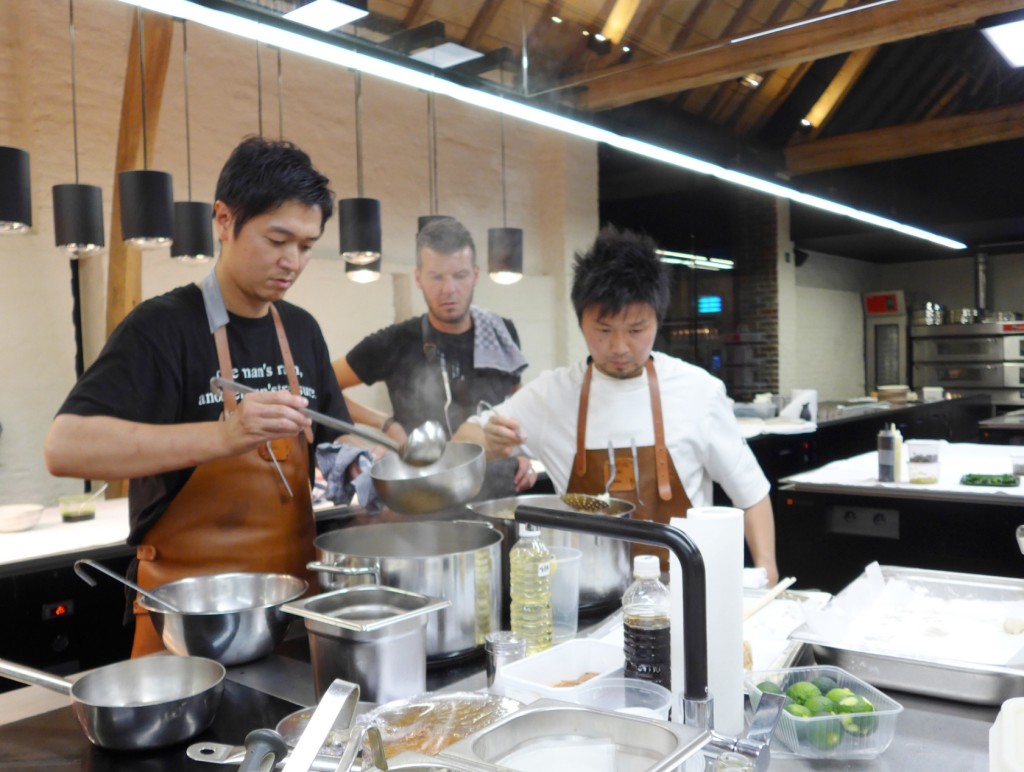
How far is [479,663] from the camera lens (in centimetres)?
154

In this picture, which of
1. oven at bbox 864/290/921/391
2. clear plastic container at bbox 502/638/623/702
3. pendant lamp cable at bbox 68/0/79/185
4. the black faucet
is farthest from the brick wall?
the black faucet

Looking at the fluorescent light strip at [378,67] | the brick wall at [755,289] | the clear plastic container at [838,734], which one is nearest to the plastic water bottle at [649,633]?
the clear plastic container at [838,734]

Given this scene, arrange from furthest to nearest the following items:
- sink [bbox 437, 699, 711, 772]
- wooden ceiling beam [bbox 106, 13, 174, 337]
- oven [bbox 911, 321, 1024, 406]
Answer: oven [bbox 911, 321, 1024, 406]
wooden ceiling beam [bbox 106, 13, 174, 337]
sink [bbox 437, 699, 711, 772]

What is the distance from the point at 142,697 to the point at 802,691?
1.07m

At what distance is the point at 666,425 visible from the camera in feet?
8.15

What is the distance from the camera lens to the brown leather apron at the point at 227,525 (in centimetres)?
186

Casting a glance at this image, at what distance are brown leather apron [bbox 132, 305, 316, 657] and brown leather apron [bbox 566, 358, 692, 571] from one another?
92 cm

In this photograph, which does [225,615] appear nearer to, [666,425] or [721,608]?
[721,608]

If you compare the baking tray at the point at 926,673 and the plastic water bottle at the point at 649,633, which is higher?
the plastic water bottle at the point at 649,633

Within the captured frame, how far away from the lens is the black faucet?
2.94 feet

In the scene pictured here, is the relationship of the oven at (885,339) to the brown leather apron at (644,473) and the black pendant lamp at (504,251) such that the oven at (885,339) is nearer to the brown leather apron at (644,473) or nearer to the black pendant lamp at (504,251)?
the black pendant lamp at (504,251)

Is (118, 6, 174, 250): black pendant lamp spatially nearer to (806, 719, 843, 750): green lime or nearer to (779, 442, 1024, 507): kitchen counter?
(806, 719, 843, 750): green lime

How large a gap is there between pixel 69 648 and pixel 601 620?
2.34m

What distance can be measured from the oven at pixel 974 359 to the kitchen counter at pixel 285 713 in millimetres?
11871
